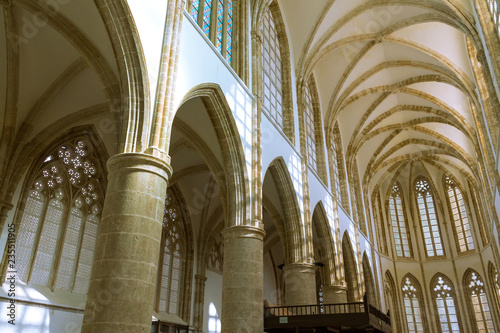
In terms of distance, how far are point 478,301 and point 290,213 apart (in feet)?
60.7

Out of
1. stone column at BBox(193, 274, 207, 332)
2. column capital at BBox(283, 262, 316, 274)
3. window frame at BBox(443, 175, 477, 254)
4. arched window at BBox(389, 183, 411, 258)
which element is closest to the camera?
column capital at BBox(283, 262, 316, 274)

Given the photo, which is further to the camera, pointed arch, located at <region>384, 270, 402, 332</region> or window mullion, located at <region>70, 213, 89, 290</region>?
pointed arch, located at <region>384, 270, 402, 332</region>

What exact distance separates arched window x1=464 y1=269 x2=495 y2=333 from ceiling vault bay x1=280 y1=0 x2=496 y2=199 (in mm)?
5875

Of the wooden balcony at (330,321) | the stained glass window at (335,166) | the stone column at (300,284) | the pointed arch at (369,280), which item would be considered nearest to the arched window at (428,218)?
the pointed arch at (369,280)

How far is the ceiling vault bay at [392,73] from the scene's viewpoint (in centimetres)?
1692

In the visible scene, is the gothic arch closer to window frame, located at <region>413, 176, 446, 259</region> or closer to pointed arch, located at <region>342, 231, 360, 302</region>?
pointed arch, located at <region>342, 231, 360, 302</region>

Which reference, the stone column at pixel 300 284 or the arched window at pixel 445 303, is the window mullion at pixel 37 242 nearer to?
the stone column at pixel 300 284

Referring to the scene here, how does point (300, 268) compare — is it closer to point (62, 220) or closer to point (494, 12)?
point (62, 220)

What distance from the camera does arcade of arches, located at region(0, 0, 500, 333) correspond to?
7345mm

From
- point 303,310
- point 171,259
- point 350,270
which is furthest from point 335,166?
point 303,310

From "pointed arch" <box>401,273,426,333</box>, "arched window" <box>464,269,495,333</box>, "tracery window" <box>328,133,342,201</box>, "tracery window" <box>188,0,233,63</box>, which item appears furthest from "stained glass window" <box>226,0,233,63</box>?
"arched window" <box>464,269,495,333</box>

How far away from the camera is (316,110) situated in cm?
1981

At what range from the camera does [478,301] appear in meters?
26.4

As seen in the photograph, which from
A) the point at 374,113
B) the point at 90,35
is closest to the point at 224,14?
the point at 90,35
